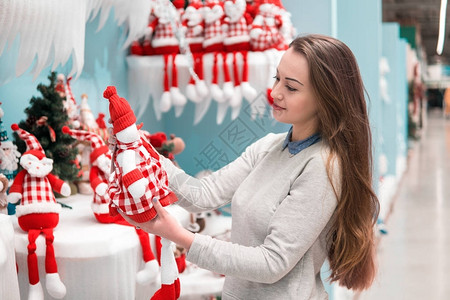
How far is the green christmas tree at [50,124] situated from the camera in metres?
1.80

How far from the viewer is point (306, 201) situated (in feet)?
3.98

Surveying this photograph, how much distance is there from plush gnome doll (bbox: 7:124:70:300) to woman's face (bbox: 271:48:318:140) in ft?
2.21

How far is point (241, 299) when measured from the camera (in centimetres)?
134

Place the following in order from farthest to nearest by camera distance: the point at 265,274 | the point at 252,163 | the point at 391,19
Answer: the point at 391,19 → the point at 252,163 → the point at 265,274

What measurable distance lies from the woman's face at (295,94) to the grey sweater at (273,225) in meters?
0.07

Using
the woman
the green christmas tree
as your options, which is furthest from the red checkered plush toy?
the woman

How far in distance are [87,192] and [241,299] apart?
94cm

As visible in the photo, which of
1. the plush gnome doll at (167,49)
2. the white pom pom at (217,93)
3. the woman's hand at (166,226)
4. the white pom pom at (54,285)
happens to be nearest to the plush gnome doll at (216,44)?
the white pom pom at (217,93)

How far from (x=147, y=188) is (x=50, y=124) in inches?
31.0

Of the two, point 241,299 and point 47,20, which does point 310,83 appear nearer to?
point 241,299

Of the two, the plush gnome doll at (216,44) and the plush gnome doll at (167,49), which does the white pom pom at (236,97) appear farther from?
the plush gnome doll at (167,49)

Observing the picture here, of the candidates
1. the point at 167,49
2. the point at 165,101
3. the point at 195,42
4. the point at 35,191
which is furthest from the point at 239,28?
the point at 35,191

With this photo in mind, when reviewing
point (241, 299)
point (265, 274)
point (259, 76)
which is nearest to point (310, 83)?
Result: point (265, 274)

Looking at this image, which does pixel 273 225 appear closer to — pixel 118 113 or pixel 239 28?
pixel 118 113
